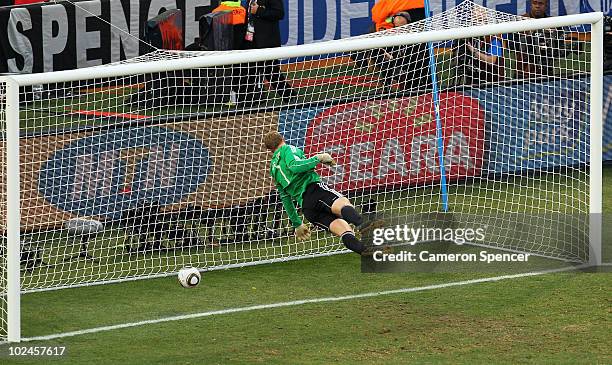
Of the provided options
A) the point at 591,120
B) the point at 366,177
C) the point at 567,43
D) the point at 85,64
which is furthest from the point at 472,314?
the point at 85,64

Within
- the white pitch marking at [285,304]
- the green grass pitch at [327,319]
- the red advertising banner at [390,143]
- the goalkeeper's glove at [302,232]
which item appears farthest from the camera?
the red advertising banner at [390,143]

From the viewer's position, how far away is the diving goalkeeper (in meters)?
11.8

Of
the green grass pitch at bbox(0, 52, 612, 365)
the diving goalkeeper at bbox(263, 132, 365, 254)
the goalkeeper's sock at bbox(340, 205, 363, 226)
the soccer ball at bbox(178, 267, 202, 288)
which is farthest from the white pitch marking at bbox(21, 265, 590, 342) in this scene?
the goalkeeper's sock at bbox(340, 205, 363, 226)

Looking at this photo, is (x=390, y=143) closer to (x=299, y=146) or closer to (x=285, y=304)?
(x=299, y=146)

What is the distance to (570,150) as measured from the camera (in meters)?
13.3

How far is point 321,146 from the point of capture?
44.1 feet

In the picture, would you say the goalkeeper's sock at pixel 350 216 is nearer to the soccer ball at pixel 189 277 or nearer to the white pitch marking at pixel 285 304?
the white pitch marking at pixel 285 304

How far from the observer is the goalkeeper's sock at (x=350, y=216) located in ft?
38.6

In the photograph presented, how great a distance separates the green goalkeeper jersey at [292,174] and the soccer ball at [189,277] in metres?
1.32

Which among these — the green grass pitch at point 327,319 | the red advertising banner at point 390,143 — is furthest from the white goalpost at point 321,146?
the green grass pitch at point 327,319

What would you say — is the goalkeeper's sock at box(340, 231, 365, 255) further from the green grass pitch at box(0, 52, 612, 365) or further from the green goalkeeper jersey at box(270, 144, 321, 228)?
the green goalkeeper jersey at box(270, 144, 321, 228)

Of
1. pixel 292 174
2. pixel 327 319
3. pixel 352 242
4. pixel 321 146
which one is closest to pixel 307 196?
pixel 292 174

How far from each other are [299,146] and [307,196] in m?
1.62

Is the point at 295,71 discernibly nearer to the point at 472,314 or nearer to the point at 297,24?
the point at 472,314
